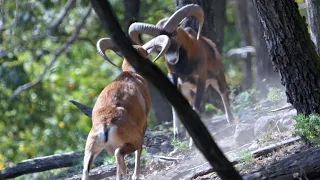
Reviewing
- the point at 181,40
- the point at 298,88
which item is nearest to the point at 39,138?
the point at 181,40

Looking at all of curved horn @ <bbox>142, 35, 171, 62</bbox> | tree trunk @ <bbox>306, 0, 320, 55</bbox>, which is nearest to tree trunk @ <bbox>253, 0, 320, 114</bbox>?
tree trunk @ <bbox>306, 0, 320, 55</bbox>

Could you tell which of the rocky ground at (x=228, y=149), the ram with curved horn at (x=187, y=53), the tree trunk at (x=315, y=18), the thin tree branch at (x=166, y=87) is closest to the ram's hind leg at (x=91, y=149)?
the rocky ground at (x=228, y=149)

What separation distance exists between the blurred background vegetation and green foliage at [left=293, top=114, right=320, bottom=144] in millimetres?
6945

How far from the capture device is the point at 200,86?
13781 millimetres

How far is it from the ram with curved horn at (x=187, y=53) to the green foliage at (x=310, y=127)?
394 cm

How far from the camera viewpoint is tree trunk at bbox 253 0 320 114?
9.73 m

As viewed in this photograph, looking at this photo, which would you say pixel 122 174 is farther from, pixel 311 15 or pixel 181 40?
pixel 181 40

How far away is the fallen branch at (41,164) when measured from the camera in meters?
12.3

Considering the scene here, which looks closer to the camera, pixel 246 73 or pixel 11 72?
pixel 11 72

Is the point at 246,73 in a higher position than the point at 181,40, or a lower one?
lower

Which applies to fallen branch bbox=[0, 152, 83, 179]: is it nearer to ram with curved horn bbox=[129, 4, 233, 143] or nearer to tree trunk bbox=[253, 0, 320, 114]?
ram with curved horn bbox=[129, 4, 233, 143]

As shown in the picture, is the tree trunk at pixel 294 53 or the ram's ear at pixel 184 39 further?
the ram's ear at pixel 184 39

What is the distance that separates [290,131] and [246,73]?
10.4m

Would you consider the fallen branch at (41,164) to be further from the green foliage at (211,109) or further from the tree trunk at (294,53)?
the tree trunk at (294,53)
